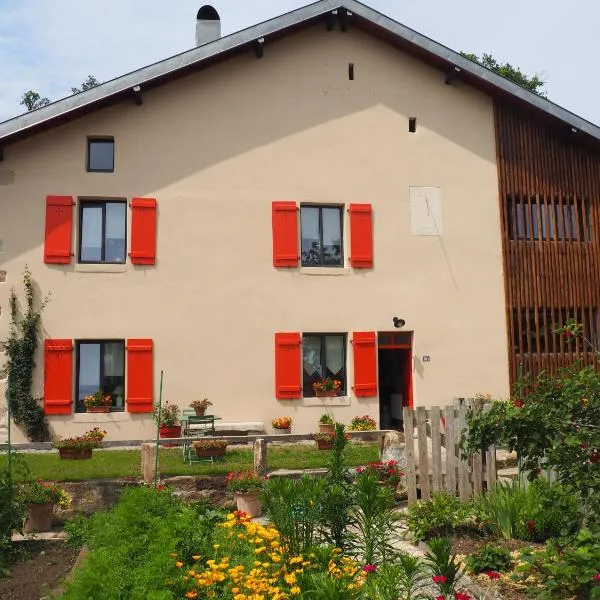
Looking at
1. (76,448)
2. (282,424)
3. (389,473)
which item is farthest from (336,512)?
(282,424)

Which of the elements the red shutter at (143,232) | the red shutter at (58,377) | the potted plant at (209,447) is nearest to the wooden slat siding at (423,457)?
the potted plant at (209,447)

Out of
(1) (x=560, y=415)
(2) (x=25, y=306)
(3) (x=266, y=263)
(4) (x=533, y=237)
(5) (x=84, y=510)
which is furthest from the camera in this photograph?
(4) (x=533, y=237)

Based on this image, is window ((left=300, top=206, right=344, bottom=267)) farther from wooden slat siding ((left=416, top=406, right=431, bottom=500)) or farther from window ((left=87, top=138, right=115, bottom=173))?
wooden slat siding ((left=416, top=406, right=431, bottom=500))

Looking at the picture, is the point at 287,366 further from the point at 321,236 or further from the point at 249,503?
the point at 249,503

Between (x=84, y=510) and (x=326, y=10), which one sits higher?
(x=326, y=10)

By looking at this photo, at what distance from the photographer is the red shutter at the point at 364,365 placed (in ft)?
43.7

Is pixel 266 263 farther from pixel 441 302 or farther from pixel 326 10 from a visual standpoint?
pixel 326 10

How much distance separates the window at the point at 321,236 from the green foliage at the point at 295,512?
8937 millimetres

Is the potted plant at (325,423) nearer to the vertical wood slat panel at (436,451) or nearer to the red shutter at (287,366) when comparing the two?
the red shutter at (287,366)

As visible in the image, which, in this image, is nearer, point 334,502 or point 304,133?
point 334,502

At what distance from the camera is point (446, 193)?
1427cm

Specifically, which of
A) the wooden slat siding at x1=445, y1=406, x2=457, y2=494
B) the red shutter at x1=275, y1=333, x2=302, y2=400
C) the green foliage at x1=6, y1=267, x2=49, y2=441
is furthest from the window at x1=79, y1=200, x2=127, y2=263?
the wooden slat siding at x1=445, y1=406, x2=457, y2=494

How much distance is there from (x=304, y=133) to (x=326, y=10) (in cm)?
254

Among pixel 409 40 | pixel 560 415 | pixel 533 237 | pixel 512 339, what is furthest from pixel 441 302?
pixel 560 415
